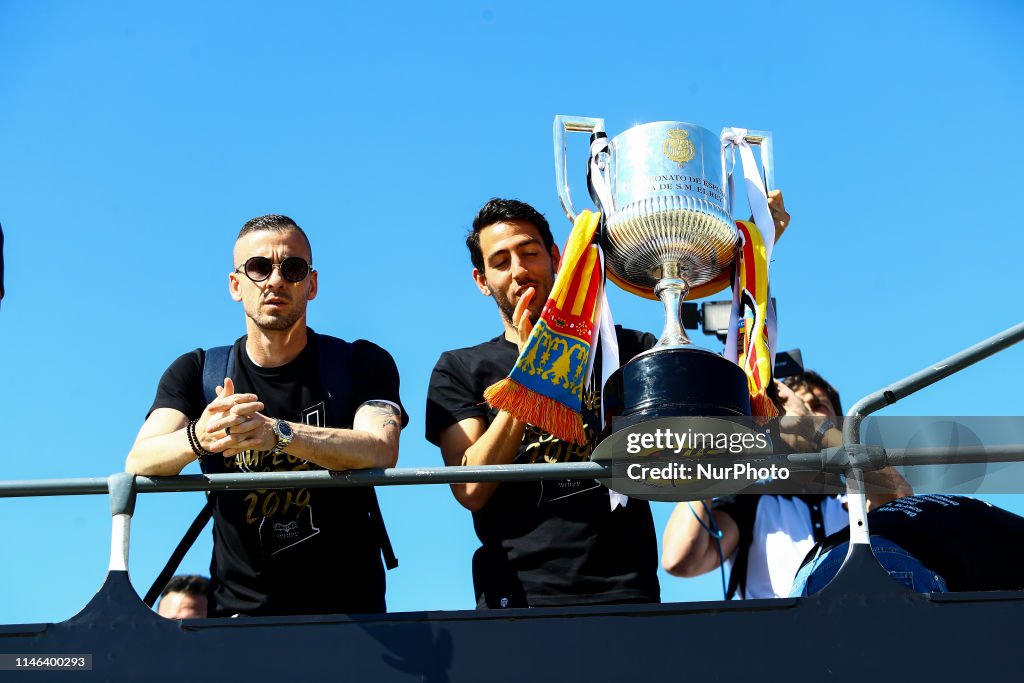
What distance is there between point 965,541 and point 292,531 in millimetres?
2255

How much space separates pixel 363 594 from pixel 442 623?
74cm

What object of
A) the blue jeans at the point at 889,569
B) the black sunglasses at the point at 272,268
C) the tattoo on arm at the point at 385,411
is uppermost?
the black sunglasses at the point at 272,268

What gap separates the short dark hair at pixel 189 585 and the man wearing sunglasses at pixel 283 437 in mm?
1537

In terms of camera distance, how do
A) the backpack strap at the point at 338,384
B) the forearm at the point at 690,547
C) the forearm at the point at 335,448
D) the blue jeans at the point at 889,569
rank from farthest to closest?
the forearm at the point at 690,547 < the backpack strap at the point at 338,384 < the forearm at the point at 335,448 < the blue jeans at the point at 889,569

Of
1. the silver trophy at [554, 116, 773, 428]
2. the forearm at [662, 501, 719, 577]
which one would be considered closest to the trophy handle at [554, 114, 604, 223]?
the silver trophy at [554, 116, 773, 428]

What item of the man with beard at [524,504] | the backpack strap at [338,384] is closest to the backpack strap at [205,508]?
the backpack strap at [338,384]

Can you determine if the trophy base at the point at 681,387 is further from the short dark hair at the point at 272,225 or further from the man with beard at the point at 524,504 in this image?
the short dark hair at the point at 272,225

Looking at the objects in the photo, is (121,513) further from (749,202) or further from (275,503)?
(749,202)

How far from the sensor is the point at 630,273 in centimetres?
500

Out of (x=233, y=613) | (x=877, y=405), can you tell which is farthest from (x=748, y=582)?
(x=233, y=613)

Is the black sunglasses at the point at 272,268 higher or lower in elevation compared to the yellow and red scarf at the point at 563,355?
higher

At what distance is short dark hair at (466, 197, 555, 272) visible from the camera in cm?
504

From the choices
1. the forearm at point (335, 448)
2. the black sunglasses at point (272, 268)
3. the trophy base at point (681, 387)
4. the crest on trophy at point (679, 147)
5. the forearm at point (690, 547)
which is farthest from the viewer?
the forearm at point (690, 547)

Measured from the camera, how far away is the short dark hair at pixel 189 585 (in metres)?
5.91
